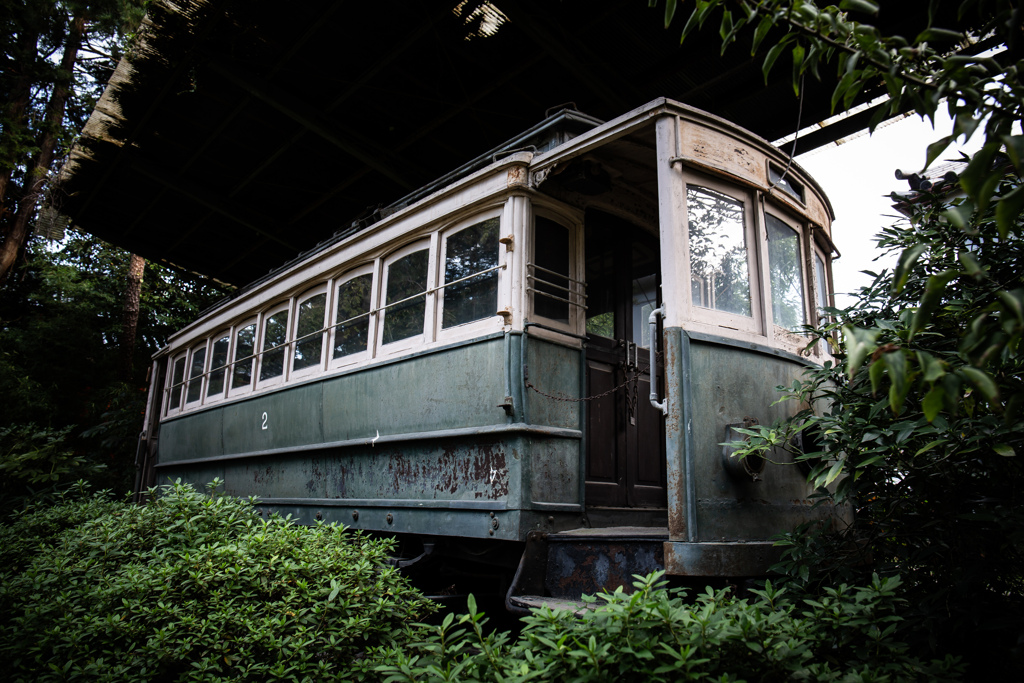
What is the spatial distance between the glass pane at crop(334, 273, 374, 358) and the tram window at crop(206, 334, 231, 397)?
2887 millimetres

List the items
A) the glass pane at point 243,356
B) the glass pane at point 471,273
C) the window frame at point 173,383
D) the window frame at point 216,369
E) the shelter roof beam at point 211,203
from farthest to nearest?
the window frame at point 173,383
the shelter roof beam at point 211,203
the window frame at point 216,369
the glass pane at point 243,356
the glass pane at point 471,273

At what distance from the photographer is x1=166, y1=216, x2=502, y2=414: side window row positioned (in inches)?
176

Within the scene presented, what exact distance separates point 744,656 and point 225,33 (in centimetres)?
688

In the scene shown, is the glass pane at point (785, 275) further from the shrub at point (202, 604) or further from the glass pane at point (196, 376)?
the glass pane at point (196, 376)

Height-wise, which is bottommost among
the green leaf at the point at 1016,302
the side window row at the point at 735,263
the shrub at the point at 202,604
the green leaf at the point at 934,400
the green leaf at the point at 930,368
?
the shrub at the point at 202,604

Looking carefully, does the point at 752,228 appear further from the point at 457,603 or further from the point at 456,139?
the point at 456,139

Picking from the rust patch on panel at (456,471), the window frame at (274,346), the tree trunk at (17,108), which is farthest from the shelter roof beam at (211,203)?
the rust patch on panel at (456,471)

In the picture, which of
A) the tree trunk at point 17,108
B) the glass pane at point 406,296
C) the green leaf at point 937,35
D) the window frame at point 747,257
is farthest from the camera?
the tree trunk at point 17,108

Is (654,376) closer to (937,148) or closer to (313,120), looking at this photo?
(937,148)

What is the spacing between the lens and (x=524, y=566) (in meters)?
3.68

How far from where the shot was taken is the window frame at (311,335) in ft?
19.4

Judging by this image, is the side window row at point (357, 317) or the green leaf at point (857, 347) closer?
the green leaf at point (857, 347)

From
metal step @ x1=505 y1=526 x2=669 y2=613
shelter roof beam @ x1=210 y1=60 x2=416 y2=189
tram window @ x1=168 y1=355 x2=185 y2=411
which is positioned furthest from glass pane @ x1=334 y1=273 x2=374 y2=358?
tram window @ x1=168 y1=355 x2=185 y2=411

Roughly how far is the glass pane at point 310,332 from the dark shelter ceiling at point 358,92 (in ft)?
3.49
